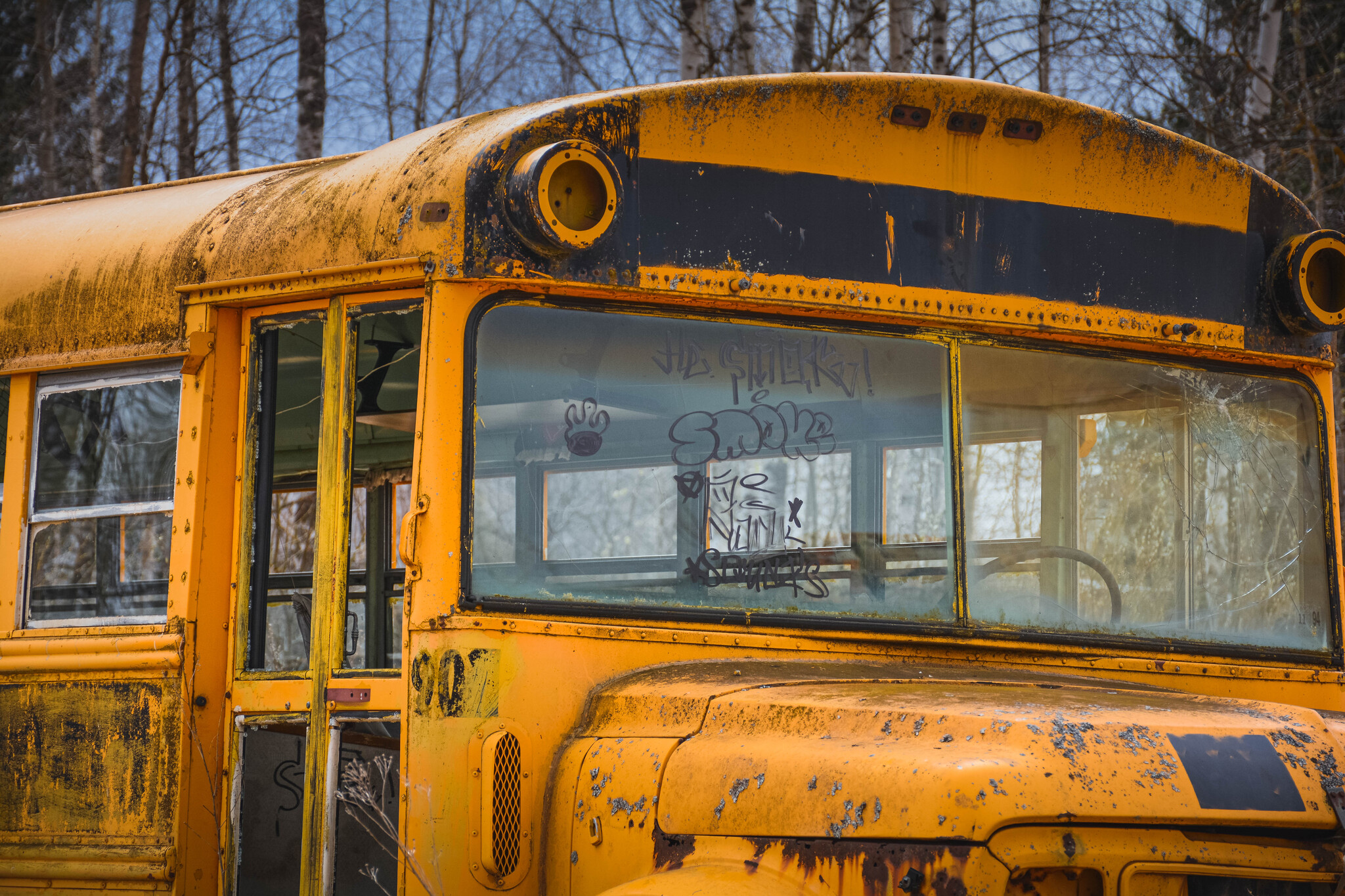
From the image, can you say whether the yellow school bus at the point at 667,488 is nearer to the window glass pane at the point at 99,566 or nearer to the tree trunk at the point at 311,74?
the window glass pane at the point at 99,566

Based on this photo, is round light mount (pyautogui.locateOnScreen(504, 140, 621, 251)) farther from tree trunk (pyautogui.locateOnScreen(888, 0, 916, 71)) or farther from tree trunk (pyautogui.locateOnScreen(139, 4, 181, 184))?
tree trunk (pyautogui.locateOnScreen(139, 4, 181, 184))

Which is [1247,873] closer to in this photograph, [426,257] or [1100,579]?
[1100,579]

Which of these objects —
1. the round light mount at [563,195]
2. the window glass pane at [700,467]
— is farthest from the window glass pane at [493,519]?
the round light mount at [563,195]

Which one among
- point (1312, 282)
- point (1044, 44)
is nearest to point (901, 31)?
point (1044, 44)

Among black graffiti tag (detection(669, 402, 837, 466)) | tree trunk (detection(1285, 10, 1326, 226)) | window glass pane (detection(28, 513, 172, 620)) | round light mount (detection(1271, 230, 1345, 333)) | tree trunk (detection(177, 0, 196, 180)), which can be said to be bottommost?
window glass pane (detection(28, 513, 172, 620))

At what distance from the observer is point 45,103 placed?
1575cm

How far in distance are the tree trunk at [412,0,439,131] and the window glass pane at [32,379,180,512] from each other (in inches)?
622

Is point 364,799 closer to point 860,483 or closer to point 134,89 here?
point 860,483

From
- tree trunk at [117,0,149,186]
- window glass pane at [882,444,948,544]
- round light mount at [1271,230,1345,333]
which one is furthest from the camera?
tree trunk at [117,0,149,186]

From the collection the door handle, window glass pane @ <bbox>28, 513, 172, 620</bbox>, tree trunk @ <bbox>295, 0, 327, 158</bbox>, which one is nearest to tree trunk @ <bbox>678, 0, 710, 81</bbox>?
tree trunk @ <bbox>295, 0, 327, 158</bbox>

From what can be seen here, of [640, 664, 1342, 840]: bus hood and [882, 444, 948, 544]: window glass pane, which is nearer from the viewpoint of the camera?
[640, 664, 1342, 840]: bus hood

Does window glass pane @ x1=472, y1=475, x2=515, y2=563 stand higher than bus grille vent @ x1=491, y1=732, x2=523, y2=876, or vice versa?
window glass pane @ x1=472, y1=475, x2=515, y2=563

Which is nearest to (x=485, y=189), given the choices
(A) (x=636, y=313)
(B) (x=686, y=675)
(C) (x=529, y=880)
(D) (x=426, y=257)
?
(D) (x=426, y=257)

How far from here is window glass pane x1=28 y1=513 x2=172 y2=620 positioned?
3.19 meters
